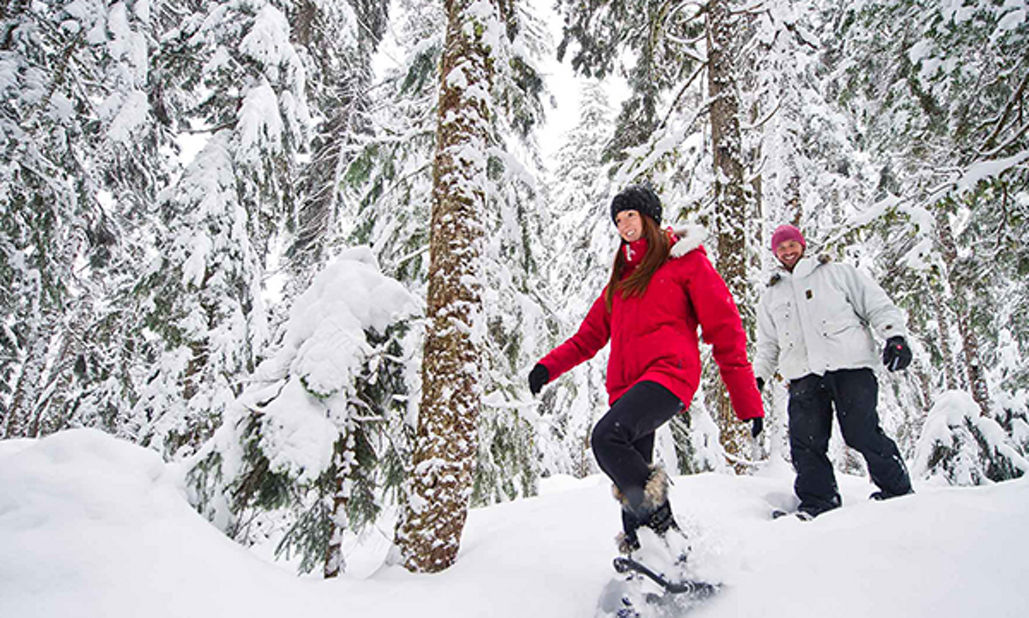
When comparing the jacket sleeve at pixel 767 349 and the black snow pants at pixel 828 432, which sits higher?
the jacket sleeve at pixel 767 349

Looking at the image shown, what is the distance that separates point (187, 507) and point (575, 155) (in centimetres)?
2200

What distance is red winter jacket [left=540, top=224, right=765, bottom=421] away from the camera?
267cm

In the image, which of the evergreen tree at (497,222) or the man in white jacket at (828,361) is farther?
the evergreen tree at (497,222)

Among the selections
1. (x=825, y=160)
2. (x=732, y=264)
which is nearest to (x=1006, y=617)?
(x=732, y=264)

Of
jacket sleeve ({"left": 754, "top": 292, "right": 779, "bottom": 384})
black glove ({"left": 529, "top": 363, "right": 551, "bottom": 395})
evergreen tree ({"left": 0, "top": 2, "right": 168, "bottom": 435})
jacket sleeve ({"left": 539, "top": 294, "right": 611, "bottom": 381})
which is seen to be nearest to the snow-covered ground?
black glove ({"left": 529, "top": 363, "right": 551, "bottom": 395})

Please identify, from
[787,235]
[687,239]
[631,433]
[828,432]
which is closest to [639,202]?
[687,239]

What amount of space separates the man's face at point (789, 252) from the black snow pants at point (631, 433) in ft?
7.62

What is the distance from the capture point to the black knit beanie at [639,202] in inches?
123

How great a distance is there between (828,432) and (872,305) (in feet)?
3.41

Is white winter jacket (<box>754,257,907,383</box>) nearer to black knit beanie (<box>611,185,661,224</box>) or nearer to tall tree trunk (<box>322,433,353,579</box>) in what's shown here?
black knit beanie (<box>611,185,661,224</box>)

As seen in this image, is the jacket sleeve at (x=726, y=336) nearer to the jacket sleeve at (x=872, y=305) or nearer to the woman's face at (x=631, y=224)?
the woman's face at (x=631, y=224)

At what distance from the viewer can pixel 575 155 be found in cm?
2264

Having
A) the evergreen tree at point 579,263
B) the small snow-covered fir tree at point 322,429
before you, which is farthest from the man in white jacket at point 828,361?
the small snow-covered fir tree at point 322,429

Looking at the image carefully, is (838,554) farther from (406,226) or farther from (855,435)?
(406,226)
